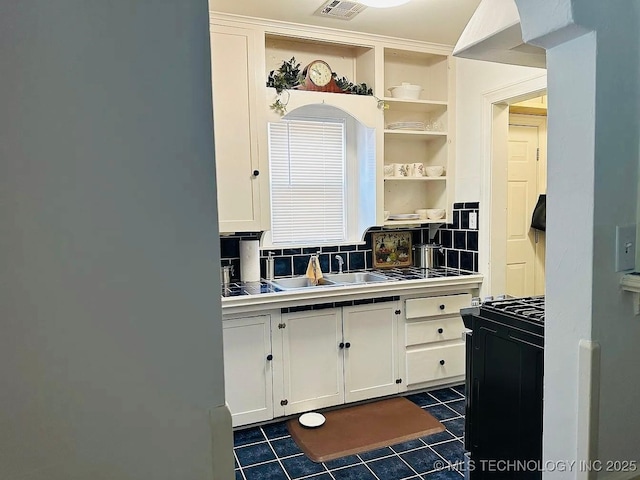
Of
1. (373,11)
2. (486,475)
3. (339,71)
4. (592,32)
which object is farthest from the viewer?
(339,71)

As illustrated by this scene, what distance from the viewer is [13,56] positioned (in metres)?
0.68

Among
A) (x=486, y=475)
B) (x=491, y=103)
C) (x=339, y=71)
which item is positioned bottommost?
(x=486, y=475)

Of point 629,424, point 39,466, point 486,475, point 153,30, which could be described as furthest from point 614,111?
point 39,466

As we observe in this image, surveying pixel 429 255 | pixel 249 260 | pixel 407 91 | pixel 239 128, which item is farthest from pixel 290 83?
pixel 429 255

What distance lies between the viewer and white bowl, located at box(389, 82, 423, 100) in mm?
3369

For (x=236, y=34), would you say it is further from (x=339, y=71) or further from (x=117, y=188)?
(x=117, y=188)

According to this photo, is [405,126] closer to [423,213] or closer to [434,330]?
[423,213]

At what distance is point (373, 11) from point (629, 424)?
250 centimetres

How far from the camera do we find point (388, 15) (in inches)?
113

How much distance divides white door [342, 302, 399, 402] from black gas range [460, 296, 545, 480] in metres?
1.17

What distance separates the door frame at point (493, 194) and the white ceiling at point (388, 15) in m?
0.57

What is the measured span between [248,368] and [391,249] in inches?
62.2

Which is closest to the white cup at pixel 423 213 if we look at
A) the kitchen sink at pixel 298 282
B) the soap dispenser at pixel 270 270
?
the kitchen sink at pixel 298 282

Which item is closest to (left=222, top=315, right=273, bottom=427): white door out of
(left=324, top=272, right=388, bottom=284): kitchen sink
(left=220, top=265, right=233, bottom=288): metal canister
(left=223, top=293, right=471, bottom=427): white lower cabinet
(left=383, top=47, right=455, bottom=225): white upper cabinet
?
(left=223, top=293, right=471, bottom=427): white lower cabinet
